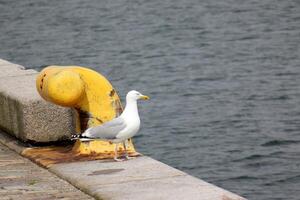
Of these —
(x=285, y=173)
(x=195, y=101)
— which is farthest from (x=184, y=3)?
(x=285, y=173)

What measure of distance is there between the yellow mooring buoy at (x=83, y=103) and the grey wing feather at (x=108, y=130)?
0.32 m

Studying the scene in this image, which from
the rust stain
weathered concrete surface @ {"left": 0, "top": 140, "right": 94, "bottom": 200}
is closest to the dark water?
the rust stain

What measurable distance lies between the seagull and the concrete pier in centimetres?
21

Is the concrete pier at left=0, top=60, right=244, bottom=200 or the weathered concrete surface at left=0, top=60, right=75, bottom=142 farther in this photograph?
the weathered concrete surface at left=0, top=60, right=75, bottom=142

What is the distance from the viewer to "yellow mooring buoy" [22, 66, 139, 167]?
28.4 feet

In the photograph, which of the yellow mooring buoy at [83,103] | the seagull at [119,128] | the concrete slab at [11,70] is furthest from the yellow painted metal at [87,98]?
the concrete slab at [11,70]

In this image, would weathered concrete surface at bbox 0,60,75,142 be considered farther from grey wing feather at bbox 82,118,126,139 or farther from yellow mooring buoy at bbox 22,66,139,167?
grey wing feather at bbox 82,118,126,139

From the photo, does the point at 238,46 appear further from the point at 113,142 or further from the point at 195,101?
the point at 113,142

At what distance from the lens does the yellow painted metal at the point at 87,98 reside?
8648mm

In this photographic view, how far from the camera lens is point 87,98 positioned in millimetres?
8859

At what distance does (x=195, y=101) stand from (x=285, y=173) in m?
6.01

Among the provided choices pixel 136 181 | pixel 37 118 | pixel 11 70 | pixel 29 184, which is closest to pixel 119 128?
pixel 136 181

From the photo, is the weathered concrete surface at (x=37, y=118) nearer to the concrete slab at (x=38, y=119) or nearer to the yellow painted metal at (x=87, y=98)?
the concrete slab at (x=38, y=119)

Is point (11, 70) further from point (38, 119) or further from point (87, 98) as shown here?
point (87, 98)
